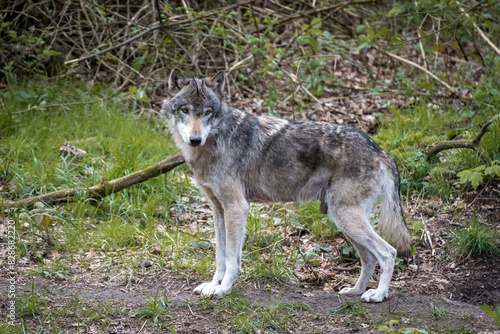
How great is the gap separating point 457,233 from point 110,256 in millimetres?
3603

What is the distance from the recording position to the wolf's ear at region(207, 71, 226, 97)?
167 inches

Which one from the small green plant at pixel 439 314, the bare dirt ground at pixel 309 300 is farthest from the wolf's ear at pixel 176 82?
the small green plant at pixel 439 314

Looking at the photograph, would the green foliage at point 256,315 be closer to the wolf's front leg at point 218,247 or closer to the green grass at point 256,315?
the green grass at point 256,315

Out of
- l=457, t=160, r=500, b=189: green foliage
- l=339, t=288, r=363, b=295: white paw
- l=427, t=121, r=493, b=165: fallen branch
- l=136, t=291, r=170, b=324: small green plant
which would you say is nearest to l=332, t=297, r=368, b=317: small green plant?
l=339, t=288, r=363, b=295: white paw

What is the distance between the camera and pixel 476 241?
4.63m

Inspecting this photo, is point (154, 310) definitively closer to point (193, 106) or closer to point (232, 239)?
point (232, 239)

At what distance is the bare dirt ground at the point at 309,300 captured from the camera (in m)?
3.44

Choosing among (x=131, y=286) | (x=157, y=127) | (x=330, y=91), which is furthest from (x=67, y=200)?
(x=330, y=91)

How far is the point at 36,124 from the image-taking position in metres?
6.77

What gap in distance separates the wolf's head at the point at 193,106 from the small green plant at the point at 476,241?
282 cm

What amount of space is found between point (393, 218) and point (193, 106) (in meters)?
2.14

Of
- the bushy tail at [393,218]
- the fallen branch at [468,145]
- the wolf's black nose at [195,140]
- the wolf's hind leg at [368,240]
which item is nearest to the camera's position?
the wolf's black nose at [195,140]

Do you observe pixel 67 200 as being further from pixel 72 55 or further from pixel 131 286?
pixel 72 55

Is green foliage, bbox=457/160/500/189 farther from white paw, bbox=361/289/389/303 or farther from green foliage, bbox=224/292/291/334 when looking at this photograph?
green foliage, bbox=224/292/291/334
